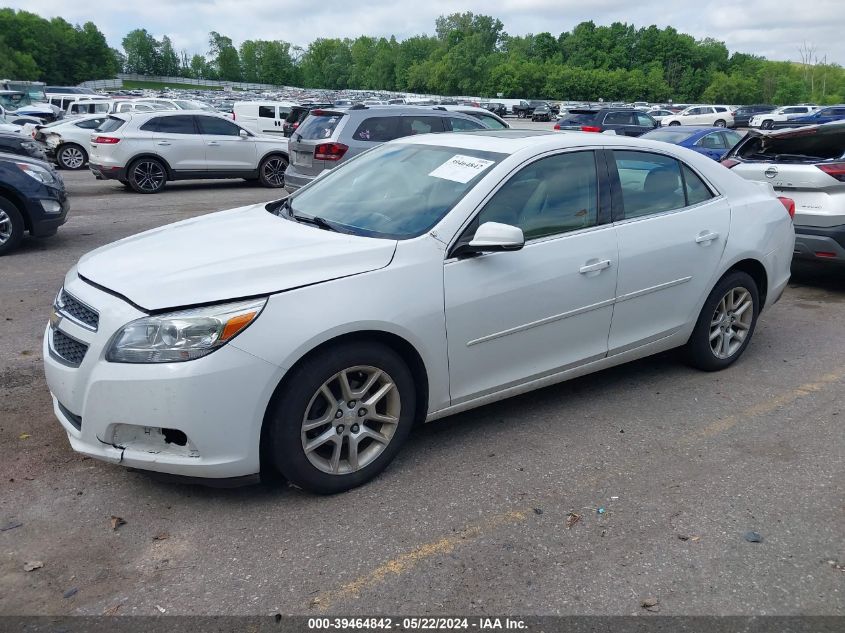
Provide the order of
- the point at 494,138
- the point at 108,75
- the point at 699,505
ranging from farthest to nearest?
1. the point at 108,75
2. the point at 494,138
3. the point at 699,505

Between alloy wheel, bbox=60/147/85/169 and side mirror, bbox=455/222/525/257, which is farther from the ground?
side mirror, bbox=455/222/525/257

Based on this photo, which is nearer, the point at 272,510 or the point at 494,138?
the point at 272,510

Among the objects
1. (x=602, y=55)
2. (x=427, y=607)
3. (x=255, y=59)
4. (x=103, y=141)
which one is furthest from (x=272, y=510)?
(x=255, y=59)

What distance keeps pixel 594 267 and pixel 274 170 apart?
13.6 m

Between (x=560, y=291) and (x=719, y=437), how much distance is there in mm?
1246

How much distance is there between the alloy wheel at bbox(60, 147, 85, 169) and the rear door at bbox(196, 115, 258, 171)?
584cm

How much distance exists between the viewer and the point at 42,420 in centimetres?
442

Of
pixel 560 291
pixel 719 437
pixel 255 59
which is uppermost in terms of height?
pixel 255 59

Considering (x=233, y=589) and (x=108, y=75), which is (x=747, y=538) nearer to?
(x=233, y=589)

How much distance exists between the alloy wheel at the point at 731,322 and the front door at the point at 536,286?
3.84ft

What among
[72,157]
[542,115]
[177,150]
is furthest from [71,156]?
[542,115]

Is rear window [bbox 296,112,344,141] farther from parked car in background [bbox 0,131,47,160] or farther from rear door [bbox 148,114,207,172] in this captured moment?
parked car in background [bbox 0,131,47,160]

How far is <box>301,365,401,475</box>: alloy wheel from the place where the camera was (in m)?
3.50

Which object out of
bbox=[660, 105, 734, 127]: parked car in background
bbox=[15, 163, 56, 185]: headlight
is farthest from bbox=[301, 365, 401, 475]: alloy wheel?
bbox=[660, 105, 734, 127]: parked car in background
